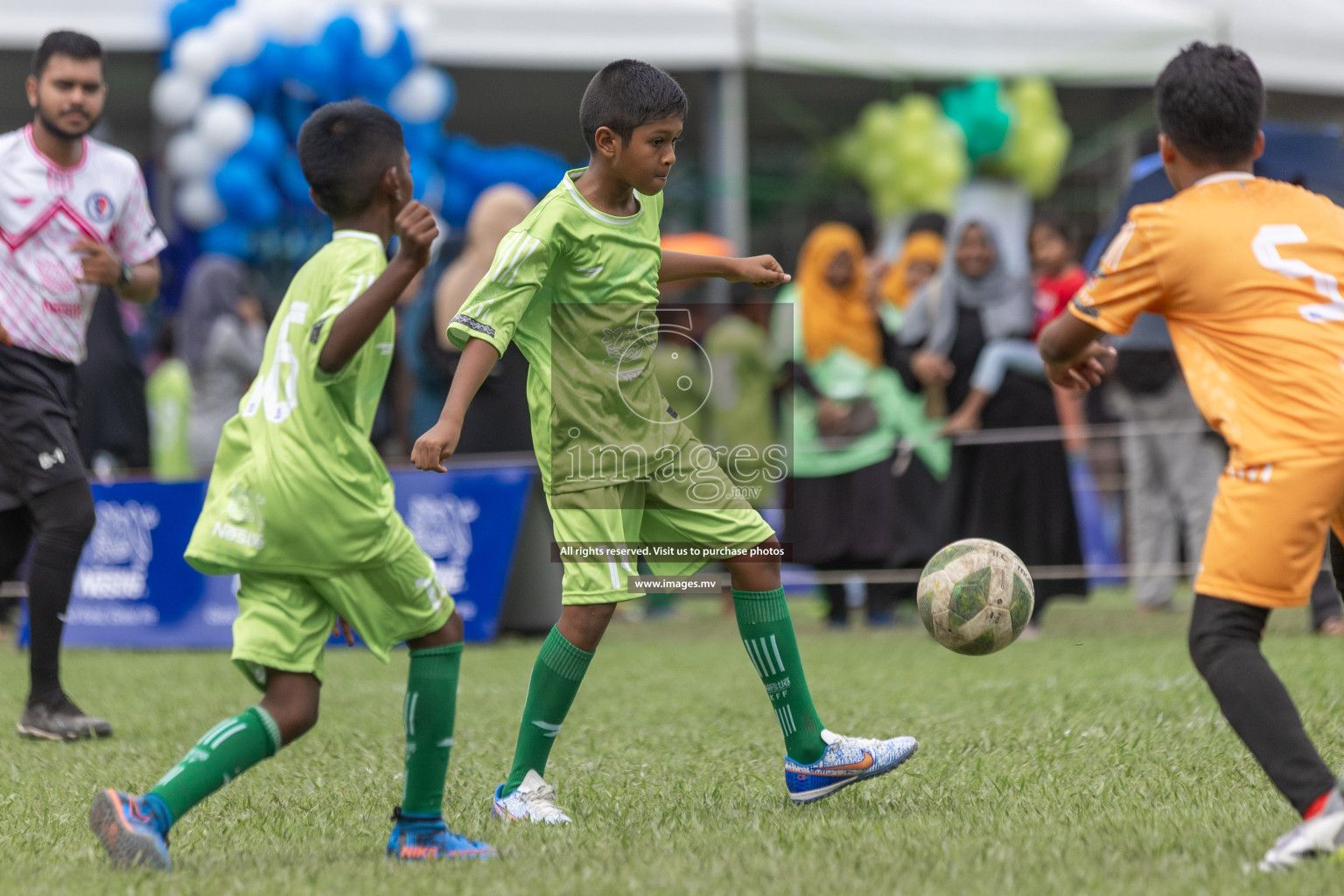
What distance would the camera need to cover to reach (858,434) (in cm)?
1027

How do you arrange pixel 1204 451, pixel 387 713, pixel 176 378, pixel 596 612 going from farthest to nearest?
pixel 176 378
pixel 1204 451
pixel 387 713
pixel 596 612

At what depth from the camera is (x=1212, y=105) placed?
3.42m

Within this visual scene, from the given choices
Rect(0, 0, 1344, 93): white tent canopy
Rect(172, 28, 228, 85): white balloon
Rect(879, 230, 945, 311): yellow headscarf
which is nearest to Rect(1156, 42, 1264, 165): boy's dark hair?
Rect(879, 230, 945, 311): yellow headscarf

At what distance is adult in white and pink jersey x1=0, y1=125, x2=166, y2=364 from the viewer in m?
5.89

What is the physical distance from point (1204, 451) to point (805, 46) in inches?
420

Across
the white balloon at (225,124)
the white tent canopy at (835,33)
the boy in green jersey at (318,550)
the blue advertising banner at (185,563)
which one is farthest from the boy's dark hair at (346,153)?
the white tent canopy at (835,33)

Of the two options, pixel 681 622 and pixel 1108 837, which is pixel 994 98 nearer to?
pixel 681 622

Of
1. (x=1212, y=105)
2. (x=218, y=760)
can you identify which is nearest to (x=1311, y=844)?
(x=1212, y=105)

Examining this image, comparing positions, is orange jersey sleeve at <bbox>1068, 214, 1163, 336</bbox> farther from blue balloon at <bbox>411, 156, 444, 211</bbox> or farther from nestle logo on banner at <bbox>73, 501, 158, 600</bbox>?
blue balloon at <bbox>411, 156, 444, 211</bbox>

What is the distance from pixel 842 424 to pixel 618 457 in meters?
6.24

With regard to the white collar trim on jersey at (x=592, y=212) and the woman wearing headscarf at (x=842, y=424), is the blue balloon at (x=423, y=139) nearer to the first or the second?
the woman wearing headscarf at (x=842, y=424)

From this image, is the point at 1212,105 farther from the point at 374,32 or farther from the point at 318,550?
the point at 374,32

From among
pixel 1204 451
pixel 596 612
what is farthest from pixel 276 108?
pixel 596 612

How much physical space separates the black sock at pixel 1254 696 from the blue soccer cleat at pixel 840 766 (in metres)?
1.13
